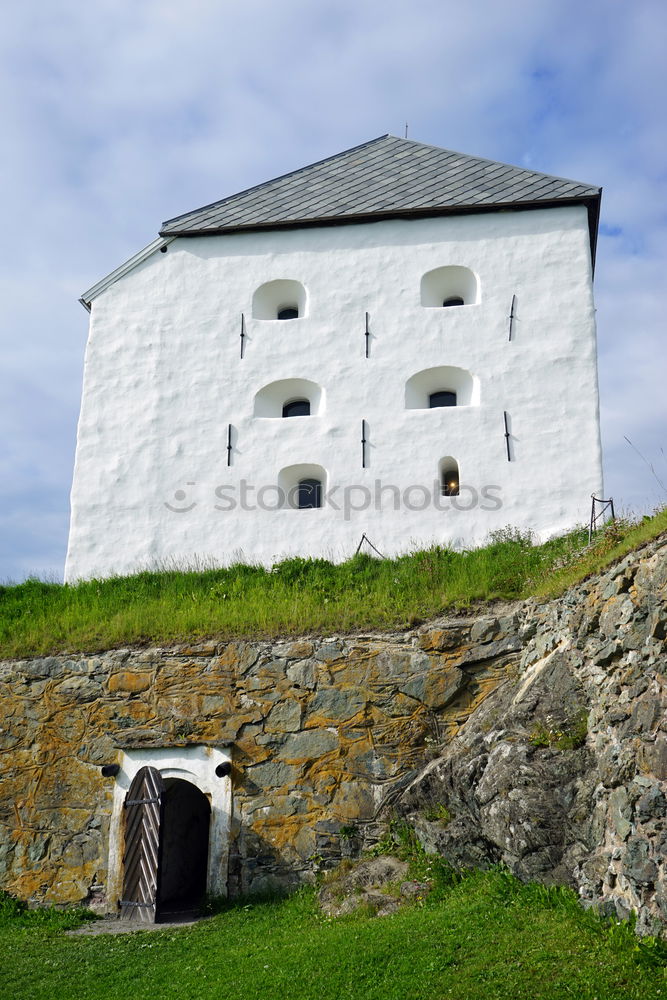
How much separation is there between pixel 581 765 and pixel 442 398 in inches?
381

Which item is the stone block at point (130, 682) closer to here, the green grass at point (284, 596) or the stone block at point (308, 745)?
the green grass at point (284, 596)

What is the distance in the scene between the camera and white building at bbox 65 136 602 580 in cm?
1695

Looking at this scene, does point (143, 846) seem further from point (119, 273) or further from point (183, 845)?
point (119, 273)

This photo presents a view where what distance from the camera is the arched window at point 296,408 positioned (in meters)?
18.7

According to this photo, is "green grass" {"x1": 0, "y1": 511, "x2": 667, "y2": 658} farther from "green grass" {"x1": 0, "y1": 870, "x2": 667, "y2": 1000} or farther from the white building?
"green grass" {"x1": 0, "y1": 870, "x2": 667, "y2": 1000}

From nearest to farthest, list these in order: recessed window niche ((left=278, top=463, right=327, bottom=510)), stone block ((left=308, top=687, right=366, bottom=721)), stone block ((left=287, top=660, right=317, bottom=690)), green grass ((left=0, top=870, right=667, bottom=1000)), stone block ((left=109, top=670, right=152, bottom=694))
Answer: green grass ((left=0, top=870, right=667, bottom=1000)), stone block ((left=308, top=687, right=366, bottom=721)), stone block ((left=287, top=660, right=317, bottom=690)), stone block ((left=109, top=670, right=152, bottom=694)), recessed window niche ((left=278, top=463, right=327, bottom=510))

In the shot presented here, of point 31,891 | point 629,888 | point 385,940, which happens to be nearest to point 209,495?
point 31,891

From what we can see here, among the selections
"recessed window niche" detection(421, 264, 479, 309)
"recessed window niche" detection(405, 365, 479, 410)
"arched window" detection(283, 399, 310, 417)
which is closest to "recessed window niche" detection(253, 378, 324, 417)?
"arched window" detection(283, 399, 310, 417)

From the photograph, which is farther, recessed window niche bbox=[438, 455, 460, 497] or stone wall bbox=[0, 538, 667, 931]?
recessed window niche bbox=[438, 455, 460, 497]

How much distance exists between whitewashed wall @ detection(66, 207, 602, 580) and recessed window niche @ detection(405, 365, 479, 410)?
0.21 m

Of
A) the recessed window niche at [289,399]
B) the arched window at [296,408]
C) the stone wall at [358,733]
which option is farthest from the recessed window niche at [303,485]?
the stone wall at [358,733]

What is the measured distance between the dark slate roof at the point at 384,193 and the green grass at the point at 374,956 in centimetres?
1278

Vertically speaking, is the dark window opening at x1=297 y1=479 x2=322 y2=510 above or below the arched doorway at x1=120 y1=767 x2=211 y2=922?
above

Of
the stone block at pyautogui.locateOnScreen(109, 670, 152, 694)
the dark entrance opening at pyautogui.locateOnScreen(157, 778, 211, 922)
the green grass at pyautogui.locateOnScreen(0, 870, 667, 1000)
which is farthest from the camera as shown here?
the dark entrance opening at pyautogui.locateOnScreen(157, 778, 211, 922)
